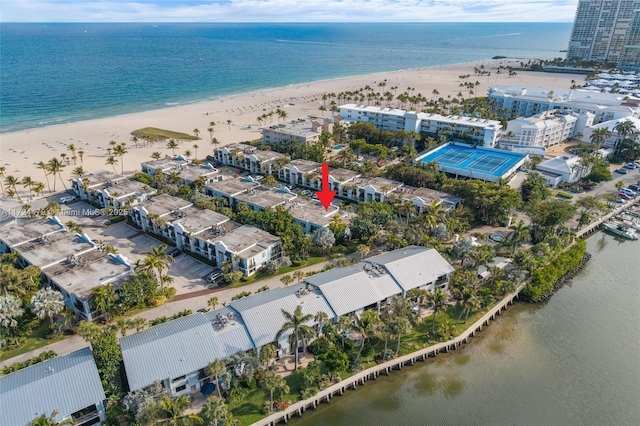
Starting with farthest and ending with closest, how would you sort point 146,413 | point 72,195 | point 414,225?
point 72,195
point 414,225
point 146,413

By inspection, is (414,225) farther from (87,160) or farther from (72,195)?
(87,160)

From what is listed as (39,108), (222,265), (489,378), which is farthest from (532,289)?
(39,108)

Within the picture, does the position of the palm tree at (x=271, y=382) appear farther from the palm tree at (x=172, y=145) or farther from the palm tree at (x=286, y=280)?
the palm tree at (x=172, y=145)

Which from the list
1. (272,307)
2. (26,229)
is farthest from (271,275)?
(26,229)

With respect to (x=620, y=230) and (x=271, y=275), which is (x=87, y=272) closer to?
(x=271, y=275)

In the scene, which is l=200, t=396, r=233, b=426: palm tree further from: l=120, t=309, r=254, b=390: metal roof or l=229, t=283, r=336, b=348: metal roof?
l=229, t=283, r=336, b=348: metal roof

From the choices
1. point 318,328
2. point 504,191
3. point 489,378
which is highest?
point 504,191

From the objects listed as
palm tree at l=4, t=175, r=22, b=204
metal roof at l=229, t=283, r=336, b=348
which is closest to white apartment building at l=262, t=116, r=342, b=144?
palm tree at l=4, t=175, r=22, b=204

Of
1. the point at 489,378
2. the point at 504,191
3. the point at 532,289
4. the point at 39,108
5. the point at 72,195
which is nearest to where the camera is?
the point at 489,378
